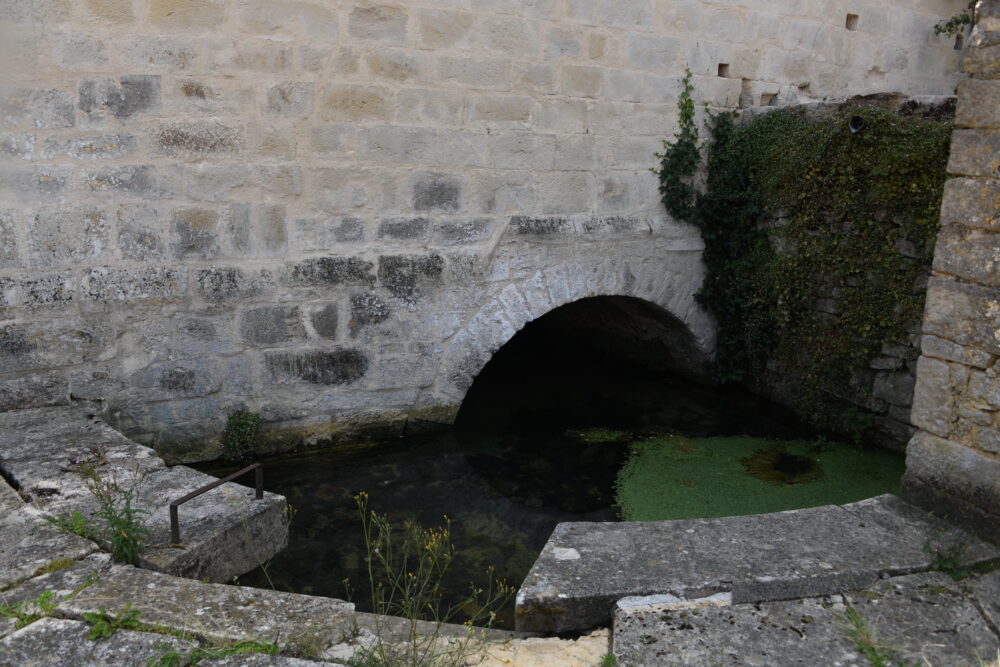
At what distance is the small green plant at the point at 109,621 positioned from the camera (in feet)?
6.93

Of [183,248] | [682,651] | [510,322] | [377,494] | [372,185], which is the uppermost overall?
[372,185]

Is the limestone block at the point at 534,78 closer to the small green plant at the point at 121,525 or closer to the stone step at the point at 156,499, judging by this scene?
the stone step at the point at 156,499

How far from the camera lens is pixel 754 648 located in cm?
223

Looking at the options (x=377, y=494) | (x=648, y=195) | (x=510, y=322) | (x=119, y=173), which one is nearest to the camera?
(x=119, y=173)

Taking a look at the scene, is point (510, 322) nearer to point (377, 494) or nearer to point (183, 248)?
point (377, 494)

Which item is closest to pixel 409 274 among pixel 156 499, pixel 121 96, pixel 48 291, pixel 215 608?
pixel 121 96

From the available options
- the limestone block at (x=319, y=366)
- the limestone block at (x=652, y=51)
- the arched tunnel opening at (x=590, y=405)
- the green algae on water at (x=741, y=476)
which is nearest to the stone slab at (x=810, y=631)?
the green algae on water at (x=741, y=476)

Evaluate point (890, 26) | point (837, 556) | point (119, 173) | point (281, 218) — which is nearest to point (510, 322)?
point (281, 218)

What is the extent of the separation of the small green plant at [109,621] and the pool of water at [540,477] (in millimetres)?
1092

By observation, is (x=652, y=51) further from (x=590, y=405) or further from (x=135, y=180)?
(x=135, y=180)

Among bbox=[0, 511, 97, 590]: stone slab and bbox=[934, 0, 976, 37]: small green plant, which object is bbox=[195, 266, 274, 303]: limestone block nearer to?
bbox=[0, 511, 97, 590]: stone slab

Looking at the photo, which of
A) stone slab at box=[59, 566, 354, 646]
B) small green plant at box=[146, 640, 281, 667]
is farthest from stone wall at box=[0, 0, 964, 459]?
small green plant at box=[146, 640, 281, 667]

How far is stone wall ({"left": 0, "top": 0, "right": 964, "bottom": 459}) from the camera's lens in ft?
12.8

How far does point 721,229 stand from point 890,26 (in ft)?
8.52
